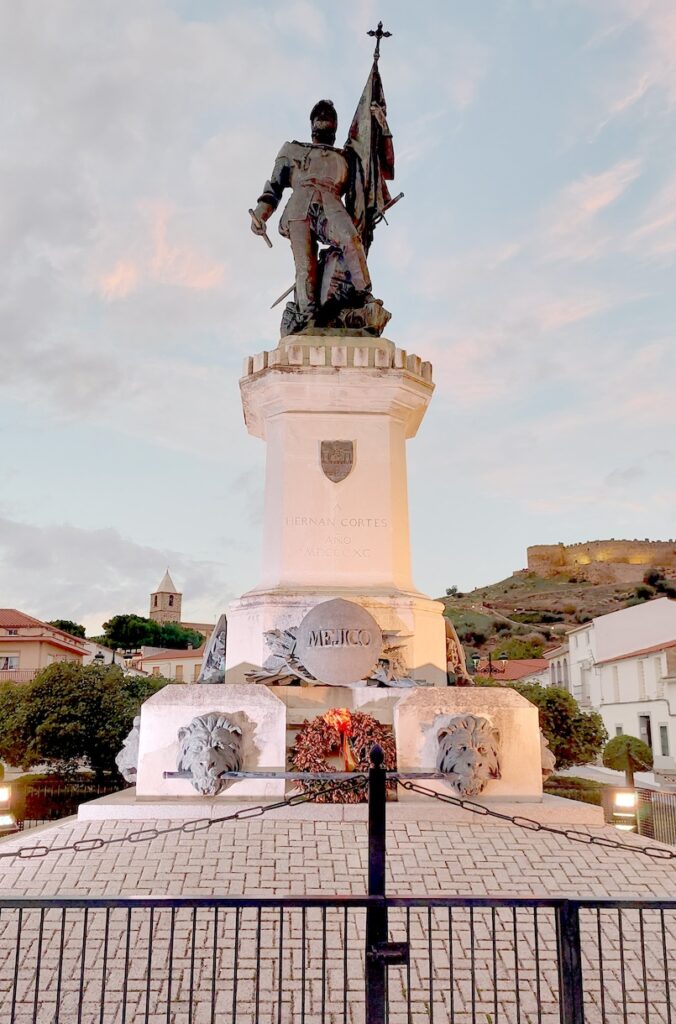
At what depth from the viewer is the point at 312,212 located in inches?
455

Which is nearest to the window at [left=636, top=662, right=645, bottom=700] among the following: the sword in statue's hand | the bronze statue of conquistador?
the bronze statue of conquistador

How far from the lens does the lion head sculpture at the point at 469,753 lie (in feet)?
24.7

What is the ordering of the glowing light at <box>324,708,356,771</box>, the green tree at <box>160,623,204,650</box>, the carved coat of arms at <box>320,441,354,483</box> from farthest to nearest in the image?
the green tree at <box>160,623,204,650</box>, the carved coat of arms at <box>320,441,354,483</box>, the glowing light at <box>324,708,356,771</box>

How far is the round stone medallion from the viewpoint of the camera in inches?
339

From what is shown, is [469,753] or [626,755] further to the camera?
[626,755]

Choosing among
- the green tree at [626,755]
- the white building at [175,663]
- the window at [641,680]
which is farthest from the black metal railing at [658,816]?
the white building at [175,663]

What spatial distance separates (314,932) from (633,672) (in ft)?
134

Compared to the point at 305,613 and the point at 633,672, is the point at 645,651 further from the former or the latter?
the point at 305,613

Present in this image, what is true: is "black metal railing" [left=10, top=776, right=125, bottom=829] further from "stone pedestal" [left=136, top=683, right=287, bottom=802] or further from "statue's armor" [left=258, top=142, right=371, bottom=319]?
"statue's armor" [left=258, top=142, right=371, bottom=319]

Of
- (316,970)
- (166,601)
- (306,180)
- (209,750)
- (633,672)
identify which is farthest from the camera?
(166,601)

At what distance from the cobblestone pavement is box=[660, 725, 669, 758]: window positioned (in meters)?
35.1

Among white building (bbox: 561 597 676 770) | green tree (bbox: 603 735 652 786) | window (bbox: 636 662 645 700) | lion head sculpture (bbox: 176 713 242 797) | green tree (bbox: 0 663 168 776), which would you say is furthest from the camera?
window (bbox: 636 662 645 700)

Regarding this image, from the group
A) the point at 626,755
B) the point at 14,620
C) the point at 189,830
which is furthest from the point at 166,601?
the point at 189,830

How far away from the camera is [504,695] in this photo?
830 centimetres
